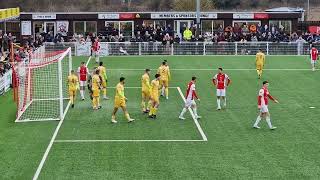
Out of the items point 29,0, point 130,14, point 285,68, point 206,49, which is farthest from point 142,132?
point 29,0

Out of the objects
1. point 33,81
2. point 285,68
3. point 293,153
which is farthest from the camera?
point 285,68

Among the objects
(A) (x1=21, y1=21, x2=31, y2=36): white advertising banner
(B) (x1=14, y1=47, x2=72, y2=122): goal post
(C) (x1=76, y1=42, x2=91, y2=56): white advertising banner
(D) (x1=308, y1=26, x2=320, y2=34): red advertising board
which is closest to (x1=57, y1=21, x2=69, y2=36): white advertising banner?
(A) (x1=21, y1=21, x2=31, y2=36): white advertising banner

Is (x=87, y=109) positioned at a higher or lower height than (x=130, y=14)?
lower

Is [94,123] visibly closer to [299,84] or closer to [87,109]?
[87,109]

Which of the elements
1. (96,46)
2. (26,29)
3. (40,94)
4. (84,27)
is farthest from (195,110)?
(84,27)

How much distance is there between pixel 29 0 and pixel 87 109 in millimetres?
65885

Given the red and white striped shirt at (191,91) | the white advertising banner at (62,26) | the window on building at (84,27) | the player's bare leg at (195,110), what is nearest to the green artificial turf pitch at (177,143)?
the player's bare leg at (195,110)

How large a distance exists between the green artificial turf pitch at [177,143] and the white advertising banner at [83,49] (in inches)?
668

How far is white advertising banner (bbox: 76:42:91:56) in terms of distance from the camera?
5191cm

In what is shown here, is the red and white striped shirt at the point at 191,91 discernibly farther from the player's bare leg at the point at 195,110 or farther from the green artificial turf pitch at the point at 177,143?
the green artificial turf pitch at the point at 177,143

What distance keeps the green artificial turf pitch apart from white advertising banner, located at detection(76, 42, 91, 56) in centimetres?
1697

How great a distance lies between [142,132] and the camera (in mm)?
24953

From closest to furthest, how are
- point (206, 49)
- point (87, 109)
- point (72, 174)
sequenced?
point (72, 174), point (87, 109), point (206, 49)

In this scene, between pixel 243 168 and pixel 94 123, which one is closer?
pixel 243 168
